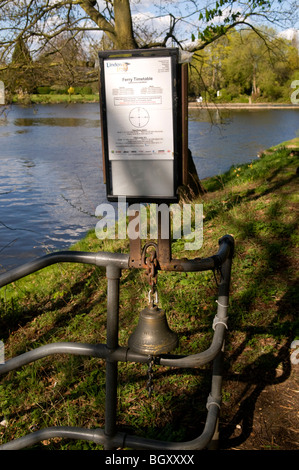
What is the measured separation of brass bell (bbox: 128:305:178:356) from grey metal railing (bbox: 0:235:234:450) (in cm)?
5

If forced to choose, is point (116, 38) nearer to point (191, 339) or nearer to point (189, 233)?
point (189, 233)

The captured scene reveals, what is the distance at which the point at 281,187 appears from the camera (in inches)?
302

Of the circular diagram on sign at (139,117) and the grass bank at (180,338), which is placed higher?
the circular diagram on sign at (139,117)

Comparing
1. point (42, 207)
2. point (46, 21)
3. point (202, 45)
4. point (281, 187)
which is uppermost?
point (46, 21)

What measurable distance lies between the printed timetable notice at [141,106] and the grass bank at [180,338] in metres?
1.79

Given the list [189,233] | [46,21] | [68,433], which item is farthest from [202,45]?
[68,433]

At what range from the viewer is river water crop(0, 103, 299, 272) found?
9.87 meters

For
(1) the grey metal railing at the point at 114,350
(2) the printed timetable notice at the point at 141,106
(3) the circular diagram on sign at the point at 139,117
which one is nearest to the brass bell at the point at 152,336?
(1) the grey metal railing at the point at 114,350

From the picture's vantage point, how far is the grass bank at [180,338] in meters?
2.99

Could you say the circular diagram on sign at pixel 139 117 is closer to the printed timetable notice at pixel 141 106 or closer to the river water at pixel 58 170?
the printed timetable notice at pixel 141 106

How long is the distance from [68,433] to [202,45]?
795cm

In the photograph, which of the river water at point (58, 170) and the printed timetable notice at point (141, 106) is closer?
the printed timetable notice at point (141, 106)

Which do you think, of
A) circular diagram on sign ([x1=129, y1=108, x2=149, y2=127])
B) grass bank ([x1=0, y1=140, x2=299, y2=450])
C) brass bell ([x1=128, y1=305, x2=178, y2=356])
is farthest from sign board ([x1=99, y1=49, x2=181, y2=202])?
grass bank ([x1=0, y1=140, x2=299, y2=450])

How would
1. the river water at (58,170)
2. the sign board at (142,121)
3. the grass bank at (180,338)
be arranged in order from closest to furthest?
the sign board at (142,121) < the grass bank at (180,338) < the river water at (58,170)
